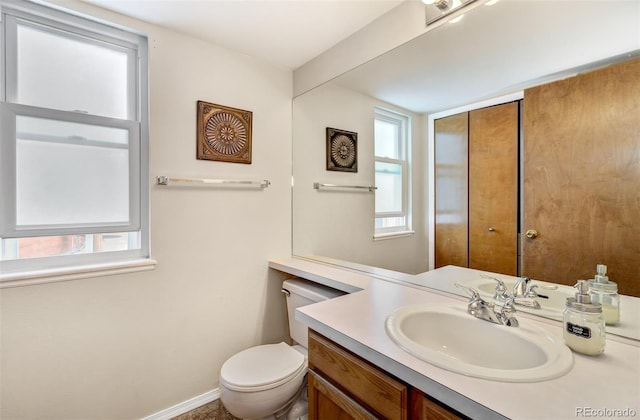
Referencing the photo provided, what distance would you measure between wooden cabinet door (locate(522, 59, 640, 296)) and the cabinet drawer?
0.74 metres

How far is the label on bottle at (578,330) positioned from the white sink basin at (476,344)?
0.15 feet

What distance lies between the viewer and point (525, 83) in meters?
1.08

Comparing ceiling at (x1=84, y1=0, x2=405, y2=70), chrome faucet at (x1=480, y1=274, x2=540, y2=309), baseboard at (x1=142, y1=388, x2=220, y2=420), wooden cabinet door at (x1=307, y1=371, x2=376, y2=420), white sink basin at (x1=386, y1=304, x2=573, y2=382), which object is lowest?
baseboard at (x1=142, y1=388, x2=220, y2=420)

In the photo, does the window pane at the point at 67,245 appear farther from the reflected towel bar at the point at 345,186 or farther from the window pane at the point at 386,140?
the window pane at the point at 386,140

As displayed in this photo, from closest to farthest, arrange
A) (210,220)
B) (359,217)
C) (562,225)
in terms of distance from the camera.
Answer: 1. (562,225)
2. (210,220)
3. (359,217)

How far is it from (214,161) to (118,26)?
0.81 meters

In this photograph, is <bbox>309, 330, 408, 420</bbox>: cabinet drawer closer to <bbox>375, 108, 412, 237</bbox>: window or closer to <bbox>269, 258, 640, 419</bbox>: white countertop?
<bbox>269, 258, 640, 419</bbox>: white countertop

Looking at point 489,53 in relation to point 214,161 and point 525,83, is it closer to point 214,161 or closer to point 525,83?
point 525,83

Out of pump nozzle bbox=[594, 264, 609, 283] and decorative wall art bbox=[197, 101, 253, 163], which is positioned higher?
decorative wall art bbox=[197, 101, 253, 163]

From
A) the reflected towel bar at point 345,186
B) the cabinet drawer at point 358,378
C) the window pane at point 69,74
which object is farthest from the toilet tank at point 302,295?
the window pane at point 69,74

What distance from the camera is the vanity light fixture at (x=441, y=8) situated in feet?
3.94

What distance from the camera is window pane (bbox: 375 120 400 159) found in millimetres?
1636

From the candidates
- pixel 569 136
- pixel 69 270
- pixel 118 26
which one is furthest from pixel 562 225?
pixel 118 26

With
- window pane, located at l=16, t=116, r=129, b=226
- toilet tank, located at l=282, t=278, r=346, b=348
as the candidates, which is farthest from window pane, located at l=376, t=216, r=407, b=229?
window pane, located at l=16, t=116, r=129, b=226
